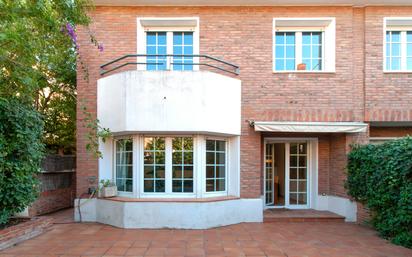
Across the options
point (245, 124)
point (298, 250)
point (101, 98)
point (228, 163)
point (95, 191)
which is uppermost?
point (101, 98)

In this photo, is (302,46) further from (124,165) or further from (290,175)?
(124,165)

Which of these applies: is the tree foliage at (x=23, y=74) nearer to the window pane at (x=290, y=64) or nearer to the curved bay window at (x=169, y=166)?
the curved bay window at (x=169, y=166)

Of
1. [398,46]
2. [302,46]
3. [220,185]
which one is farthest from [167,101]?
[398,46]

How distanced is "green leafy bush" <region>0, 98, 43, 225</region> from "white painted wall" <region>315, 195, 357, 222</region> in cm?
953

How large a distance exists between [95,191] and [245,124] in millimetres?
5486

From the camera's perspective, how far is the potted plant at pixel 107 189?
9727mm

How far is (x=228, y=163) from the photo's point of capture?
1034 cm

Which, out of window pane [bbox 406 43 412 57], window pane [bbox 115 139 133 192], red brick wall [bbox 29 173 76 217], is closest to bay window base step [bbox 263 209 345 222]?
window pane [bbox 115 139 133 192]

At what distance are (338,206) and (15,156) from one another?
1016cm

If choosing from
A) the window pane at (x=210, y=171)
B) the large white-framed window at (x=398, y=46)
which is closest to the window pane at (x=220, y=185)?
the window pane at (x=210, y=171)

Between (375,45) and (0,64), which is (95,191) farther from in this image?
(375,45)

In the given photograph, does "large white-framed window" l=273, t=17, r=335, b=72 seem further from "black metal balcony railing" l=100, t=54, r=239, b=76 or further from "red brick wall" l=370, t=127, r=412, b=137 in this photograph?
"red brick wall" l=370, t=127, r=412, b=137

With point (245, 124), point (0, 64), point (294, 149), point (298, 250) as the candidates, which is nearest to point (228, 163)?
point (245, 124)

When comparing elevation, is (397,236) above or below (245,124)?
below
